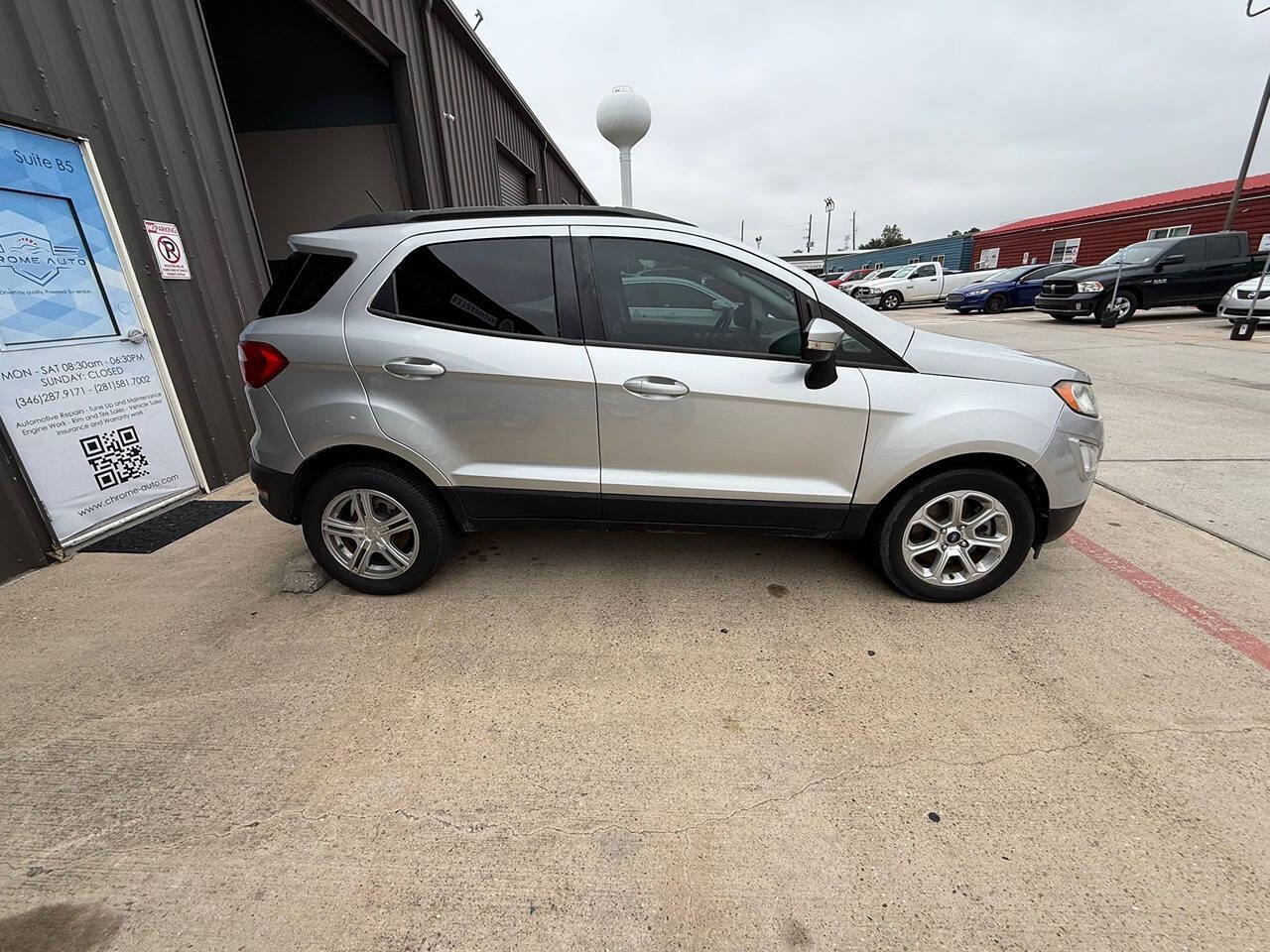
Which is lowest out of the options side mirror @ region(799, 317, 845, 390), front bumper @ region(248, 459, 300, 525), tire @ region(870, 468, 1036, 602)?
tire @ region(870, 468, 1036, 602)

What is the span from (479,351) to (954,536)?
236 centimetres

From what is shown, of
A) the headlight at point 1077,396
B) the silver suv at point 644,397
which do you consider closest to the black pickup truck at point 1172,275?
the headlight at point 1077,396

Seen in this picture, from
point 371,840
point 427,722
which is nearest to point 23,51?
point 427,722

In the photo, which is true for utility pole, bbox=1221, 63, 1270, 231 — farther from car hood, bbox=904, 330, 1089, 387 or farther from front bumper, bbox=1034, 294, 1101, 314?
car hood, bbox=904, 330, 1089, 387

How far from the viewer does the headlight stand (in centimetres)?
252

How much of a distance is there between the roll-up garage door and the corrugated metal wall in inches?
871

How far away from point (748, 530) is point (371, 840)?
1871 mm

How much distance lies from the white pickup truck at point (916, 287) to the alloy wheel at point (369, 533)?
23.1 metres

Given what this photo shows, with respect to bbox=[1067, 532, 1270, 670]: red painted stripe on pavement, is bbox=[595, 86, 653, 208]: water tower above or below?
above

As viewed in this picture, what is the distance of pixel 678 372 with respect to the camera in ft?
7.98

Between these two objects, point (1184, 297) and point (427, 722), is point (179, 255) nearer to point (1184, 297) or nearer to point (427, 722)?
point (427, 722)

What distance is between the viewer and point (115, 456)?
3682 millimetres

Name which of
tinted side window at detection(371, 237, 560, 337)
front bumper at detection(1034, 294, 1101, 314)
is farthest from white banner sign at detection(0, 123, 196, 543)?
front bumper at detection(1034, 294, 1101, 314)

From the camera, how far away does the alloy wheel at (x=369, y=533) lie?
2.72 meters
